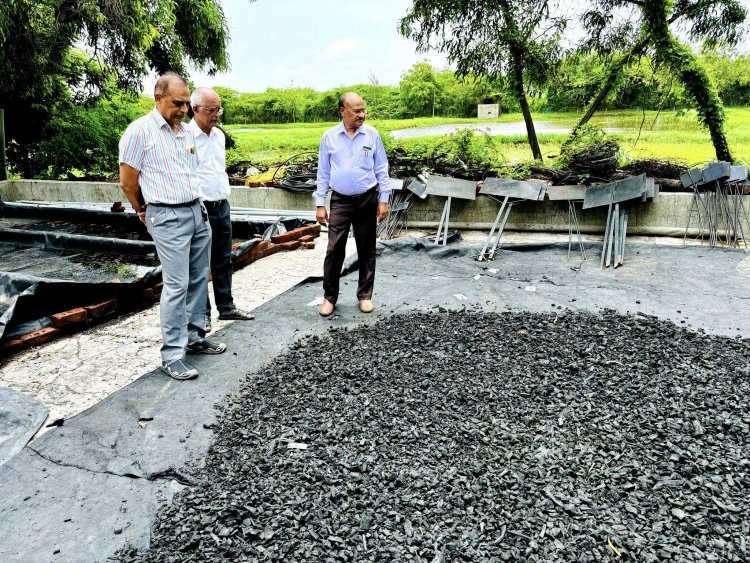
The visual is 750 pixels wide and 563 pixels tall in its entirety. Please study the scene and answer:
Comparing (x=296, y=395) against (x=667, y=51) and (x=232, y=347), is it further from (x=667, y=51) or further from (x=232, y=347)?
(x=667, y=51)

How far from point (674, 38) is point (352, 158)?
6.04m

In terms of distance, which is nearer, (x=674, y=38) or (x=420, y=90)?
(x=674, y=38)

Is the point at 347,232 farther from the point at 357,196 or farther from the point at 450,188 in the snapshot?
the point at 450,188

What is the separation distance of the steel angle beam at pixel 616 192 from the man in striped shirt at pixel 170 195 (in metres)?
4.56

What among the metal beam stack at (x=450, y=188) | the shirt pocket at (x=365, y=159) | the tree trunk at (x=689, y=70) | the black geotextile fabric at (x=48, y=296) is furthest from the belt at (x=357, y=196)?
the tree trunk at (x=689, y=70)

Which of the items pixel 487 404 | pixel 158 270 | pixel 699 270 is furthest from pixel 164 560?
pixel 699 270

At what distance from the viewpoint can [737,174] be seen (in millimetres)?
5938

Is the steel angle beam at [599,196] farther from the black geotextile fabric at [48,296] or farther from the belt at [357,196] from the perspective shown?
the black geotextile fabric at [48,296]

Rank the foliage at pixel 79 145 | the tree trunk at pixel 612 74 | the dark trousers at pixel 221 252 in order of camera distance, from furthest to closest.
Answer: the foliage at pixel 79 145
the tree trunk at pixel 612 74
the dark trousers at pixel 221 252

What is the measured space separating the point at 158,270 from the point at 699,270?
461cm

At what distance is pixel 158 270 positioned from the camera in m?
3.94

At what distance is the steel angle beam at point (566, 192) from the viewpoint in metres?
6.27

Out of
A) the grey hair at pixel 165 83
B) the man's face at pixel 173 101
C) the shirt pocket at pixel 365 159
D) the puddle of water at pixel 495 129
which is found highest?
the puddle of water at pixel 495 129

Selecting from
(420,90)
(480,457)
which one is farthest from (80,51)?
(420,90)
